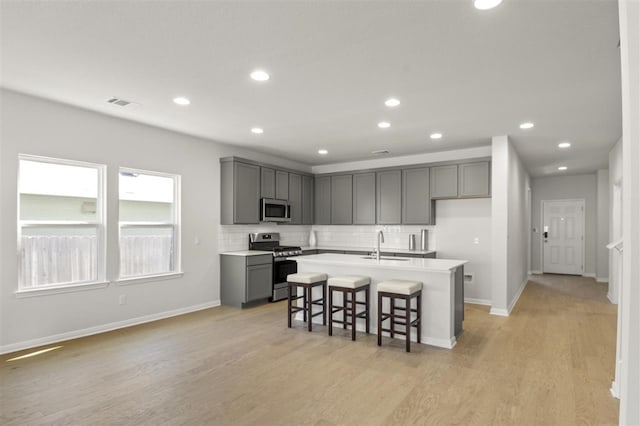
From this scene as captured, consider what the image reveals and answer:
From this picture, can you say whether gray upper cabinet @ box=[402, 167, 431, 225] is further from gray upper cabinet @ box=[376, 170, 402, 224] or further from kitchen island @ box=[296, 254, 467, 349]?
kitchen island @ box=[296, 254, 467, 349]

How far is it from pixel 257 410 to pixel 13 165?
3491 mm

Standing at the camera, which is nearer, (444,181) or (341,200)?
(444,181)

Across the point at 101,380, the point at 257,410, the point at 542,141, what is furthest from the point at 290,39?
the point at 542,141

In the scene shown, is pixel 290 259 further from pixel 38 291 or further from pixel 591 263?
pixel 591 263

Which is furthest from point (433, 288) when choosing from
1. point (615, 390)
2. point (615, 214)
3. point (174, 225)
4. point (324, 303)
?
point (615, 214)

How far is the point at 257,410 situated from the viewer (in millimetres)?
2660

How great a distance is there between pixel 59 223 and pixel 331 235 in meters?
4.98

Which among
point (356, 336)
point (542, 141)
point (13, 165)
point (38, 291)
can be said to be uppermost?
point (542, 141)

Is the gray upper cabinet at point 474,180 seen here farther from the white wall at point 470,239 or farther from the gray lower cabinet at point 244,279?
the gray lower cabinet at point 244,279

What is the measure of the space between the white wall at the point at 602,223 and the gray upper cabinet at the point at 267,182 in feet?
24.6

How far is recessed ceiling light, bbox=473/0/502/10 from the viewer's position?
2188 mm

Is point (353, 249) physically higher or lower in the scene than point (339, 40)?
lower

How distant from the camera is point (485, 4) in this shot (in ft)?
7.27

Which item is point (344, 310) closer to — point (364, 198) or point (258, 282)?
point (258, 282)
